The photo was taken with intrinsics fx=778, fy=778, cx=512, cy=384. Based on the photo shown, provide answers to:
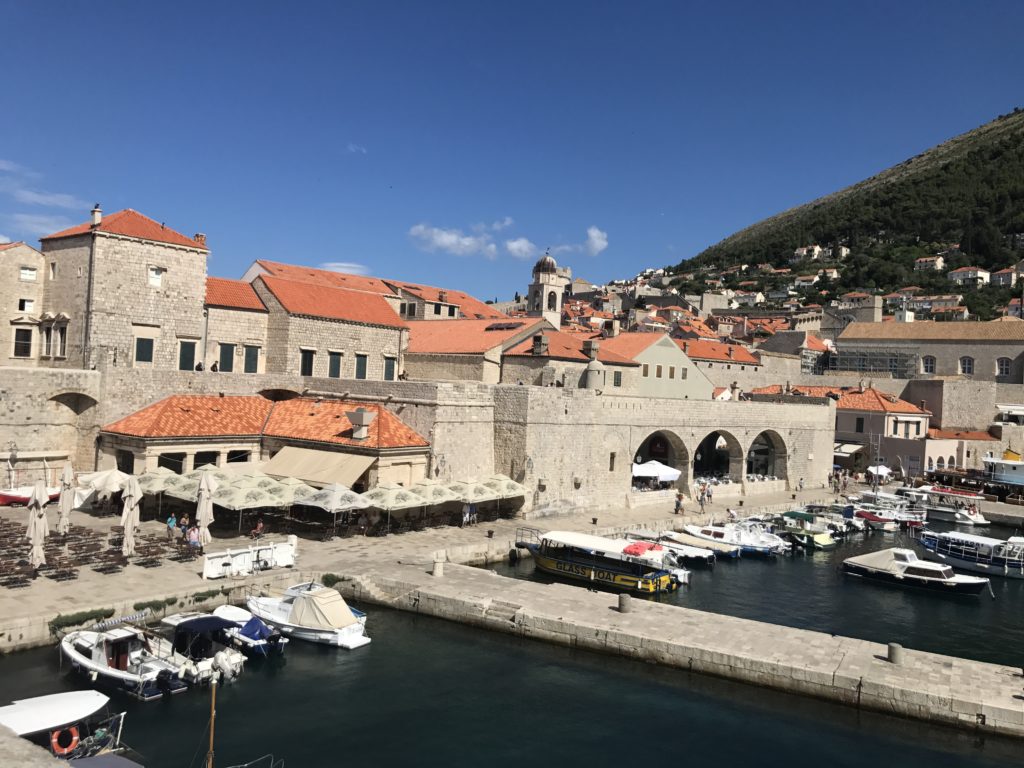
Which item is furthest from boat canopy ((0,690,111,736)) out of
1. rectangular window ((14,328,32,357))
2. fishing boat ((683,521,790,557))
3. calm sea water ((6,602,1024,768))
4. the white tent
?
the white tent

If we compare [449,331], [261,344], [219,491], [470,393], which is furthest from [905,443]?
[219,491]

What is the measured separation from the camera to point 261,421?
2869 centimetres

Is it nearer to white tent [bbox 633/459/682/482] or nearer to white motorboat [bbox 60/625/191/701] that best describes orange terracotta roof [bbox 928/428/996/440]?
white tent [bbox 633/459/682/482]

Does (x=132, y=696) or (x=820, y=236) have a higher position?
(x=820, y=236)

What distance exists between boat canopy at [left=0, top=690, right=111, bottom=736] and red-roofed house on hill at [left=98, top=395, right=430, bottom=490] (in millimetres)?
12636

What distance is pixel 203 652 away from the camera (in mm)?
15305

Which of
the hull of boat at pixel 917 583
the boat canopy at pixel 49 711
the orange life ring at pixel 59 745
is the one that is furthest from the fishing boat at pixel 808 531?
the orange life ring at pixel 59 745

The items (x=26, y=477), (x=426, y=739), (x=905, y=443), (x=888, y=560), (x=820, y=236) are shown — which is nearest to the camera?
(x=426, y=739)

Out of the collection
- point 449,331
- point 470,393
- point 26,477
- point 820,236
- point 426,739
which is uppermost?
point 820,236

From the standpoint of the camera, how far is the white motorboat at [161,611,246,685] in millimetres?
14669

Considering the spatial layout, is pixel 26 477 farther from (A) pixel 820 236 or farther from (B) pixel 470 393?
(A) pixel 820 236

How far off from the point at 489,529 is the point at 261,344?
1293cm

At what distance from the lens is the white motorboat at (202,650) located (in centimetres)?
1467

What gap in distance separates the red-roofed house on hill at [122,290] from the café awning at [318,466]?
6.28 m
